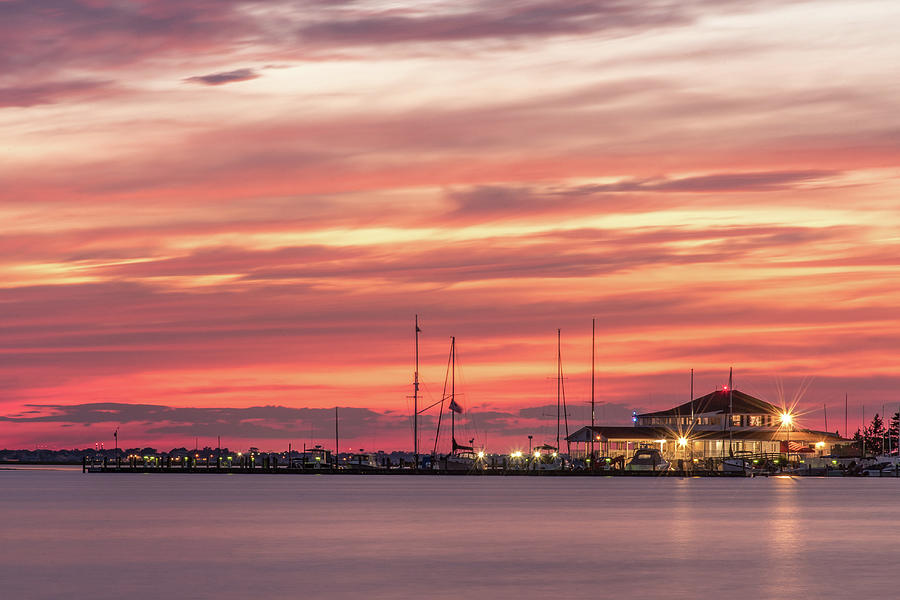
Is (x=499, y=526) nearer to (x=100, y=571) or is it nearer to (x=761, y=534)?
(x=761, y=534)

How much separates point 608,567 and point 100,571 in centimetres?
1998

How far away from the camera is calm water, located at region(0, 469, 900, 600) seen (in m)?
49.0

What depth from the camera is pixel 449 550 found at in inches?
2552

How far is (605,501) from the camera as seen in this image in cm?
12412

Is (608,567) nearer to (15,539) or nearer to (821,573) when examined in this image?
(821,573)

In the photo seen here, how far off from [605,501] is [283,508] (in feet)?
Answer: 100

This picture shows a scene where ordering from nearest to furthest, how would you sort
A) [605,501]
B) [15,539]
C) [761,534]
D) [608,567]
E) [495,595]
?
1. [495,595]
2. [608,567]
3. [15,539]
4. [761,534]
5. [605,501]

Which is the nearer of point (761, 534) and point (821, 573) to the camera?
point (821, 573)

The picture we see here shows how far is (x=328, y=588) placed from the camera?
1903 inches

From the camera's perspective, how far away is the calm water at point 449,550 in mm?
48969

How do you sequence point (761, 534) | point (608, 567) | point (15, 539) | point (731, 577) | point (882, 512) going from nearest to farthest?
1. point (731, 577)
2. point (608, 567)
3. point (15, 539)
4. point (761, 534)
5. point (882, 512)

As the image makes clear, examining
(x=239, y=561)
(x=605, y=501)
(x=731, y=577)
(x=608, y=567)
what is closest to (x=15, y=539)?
(x=239, y=561)

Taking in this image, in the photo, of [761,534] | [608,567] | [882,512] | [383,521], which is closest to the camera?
[608,567]

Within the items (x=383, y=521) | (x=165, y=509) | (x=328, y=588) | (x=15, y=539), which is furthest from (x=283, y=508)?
(x=328, y=588)
